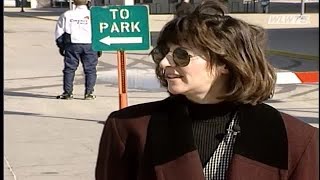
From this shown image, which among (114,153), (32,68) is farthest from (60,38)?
(114,153)

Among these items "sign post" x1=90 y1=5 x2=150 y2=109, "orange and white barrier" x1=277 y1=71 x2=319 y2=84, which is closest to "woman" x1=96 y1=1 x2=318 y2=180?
"sign post" x1=90 y1=5 x2=150 y2=109

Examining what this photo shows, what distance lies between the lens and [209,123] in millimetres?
2318

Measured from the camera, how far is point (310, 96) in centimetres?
1206

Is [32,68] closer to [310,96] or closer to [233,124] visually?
[310,96]

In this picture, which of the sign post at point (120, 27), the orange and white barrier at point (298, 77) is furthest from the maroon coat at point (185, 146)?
the orange and white barrier at point (298, 77)

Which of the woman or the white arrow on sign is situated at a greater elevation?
the woman

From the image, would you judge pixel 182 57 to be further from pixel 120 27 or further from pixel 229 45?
pixel 120 27

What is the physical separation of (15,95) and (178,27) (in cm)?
1064

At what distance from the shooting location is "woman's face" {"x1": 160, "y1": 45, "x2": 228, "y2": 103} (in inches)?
89.6

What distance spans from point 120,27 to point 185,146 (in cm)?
520

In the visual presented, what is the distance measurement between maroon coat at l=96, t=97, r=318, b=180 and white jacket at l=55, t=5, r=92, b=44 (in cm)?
894

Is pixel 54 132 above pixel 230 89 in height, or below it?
below

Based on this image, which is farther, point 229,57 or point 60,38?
point 60,38

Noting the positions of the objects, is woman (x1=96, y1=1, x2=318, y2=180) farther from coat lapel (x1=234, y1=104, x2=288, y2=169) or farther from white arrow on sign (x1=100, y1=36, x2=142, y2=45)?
white arrow on sign (x1=100, y1=36, x2=142, y2=45)
